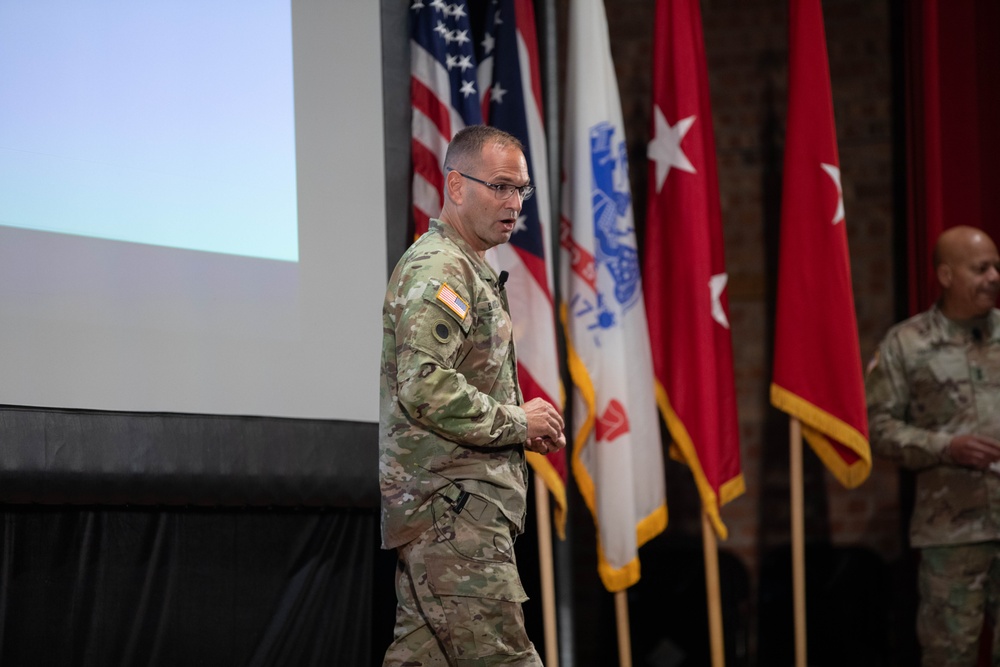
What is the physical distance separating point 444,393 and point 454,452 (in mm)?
182

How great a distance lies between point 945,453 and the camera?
3.55m

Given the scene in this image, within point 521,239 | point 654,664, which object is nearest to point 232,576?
point 521,239

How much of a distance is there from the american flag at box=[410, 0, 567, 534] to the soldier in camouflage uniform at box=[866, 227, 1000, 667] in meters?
1.18

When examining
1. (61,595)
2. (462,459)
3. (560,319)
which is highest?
(560,319)

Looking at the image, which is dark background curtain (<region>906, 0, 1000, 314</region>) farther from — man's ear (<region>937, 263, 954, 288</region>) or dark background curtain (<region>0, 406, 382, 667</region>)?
dark background curtain (<region>0, 406, 382, 667</region>)

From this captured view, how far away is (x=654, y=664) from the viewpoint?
433 cm

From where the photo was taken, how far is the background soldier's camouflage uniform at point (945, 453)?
357 centimetres

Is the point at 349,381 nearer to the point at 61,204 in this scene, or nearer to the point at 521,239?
the point at 521,239

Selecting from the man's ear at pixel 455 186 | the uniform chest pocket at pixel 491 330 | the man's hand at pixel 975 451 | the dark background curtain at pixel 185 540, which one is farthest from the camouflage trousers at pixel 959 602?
the man's ear at pixel 455 186

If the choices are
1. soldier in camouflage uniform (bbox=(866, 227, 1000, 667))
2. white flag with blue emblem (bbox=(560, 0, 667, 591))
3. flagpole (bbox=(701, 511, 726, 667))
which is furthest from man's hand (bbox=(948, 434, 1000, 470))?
white flag with blue emblem (bbox=(560, 0, 667, 591))

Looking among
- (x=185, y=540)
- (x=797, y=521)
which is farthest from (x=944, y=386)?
(x=185, y=540)

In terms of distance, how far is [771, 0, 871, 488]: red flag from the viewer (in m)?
3.83

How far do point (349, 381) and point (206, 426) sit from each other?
1.69 feet

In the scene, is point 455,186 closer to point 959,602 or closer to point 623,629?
point 623,629
